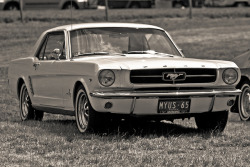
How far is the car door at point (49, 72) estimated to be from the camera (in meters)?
10.1

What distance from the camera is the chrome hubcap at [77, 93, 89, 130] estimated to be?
926cm

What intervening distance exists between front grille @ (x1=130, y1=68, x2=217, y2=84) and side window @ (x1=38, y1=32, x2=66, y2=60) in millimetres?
1590

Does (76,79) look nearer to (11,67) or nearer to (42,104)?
(42,104)

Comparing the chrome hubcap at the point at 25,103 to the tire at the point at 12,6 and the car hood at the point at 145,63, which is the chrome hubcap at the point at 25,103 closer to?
the car hood at the point at 145,63

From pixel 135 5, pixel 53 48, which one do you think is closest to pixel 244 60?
pixel 53 48

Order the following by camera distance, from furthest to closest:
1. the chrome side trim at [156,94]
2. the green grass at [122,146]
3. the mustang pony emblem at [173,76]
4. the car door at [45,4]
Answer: the car door at [45,4] → the mustang pony emblem at [173,76] → the chrome side trim at [156,94] → the green grass at [122,146]

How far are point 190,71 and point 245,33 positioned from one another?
17971 mm

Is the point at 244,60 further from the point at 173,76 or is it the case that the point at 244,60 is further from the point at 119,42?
the point at 173,76

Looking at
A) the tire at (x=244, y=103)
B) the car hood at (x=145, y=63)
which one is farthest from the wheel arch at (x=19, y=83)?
the tire at (x=244, y=103)

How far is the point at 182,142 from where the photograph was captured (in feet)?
27.7

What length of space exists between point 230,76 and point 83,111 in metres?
1.79

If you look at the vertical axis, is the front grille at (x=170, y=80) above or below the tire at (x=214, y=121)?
above

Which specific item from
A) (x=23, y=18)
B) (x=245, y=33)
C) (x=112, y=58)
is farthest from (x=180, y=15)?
(x=112, y=58)

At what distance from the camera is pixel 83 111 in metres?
9.34
